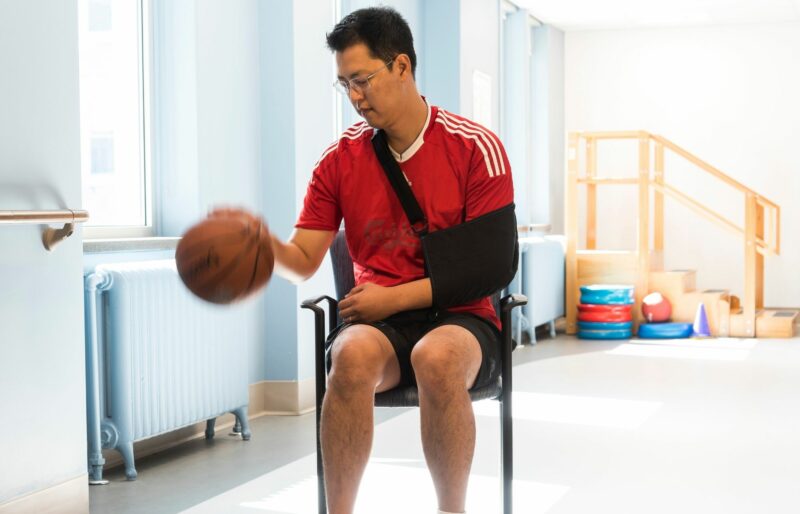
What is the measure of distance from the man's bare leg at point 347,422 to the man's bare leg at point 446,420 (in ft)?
0.34

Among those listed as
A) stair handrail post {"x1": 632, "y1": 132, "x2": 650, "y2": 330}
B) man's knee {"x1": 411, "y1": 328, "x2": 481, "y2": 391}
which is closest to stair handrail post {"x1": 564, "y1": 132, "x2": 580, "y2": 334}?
stair handrail post {"x1": 632, "y1": 132, "x2": 650, "y2": 330}

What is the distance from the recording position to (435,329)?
223 centimetres

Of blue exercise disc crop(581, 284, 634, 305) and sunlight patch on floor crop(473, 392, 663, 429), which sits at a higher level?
blue exercise disc crop(581, 284, 634, 305)

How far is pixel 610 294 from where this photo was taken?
764cm

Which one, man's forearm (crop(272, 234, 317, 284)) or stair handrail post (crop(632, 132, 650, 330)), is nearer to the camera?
man's forearm (crop(272, 234, 317, 284))

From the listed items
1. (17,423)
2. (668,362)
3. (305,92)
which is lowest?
(668,362)

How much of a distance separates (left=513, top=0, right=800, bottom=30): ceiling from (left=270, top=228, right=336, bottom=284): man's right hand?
6024 millimetres

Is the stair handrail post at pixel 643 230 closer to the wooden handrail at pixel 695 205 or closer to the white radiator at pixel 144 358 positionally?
the wooden handrail at pixel 695 205

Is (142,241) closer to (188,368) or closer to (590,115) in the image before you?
(188,368)

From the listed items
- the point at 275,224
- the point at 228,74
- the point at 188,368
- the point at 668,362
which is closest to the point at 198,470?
the point at 188,368

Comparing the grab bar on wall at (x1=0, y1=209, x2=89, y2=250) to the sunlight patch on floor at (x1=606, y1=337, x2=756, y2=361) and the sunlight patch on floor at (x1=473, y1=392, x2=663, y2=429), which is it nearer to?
the sunlight patch on floor at (x1=473, y1=392, x2=663, y2=429)

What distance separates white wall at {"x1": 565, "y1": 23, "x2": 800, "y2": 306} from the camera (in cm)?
931

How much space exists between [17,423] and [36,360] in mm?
167

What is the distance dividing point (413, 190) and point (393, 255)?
0.15m
